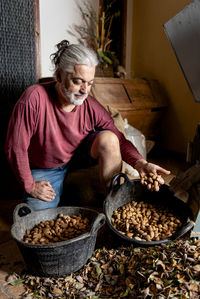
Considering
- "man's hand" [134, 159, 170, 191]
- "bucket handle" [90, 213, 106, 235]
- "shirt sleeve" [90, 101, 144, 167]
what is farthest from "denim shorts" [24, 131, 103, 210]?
"bucket handle" [90, 213, 106, 235]

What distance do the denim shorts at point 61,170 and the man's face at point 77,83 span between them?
332mm

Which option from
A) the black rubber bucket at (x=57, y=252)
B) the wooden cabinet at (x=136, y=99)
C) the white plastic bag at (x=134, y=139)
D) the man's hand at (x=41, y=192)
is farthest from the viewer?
the wooden cabinet at (x=136, y=99)

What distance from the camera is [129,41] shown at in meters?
3.88

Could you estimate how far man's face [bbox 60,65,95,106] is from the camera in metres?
1.65

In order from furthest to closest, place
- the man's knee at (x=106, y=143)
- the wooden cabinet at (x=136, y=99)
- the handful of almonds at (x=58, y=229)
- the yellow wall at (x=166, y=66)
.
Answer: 1. the yellow wall at (x=166, y=66)
2. the wooden cabinet at (x=136, y=99)
3. the man's knee at (x=106, y=143)
4. the handful of almonds at (x=58, y=229)

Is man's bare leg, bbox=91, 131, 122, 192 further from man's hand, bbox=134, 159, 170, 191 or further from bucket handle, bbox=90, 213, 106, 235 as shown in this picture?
bucket handle, bbox=90, 213, 106, 235

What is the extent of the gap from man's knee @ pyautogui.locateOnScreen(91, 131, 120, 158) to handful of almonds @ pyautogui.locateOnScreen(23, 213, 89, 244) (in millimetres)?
476

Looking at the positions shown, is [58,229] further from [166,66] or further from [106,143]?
[166,66]

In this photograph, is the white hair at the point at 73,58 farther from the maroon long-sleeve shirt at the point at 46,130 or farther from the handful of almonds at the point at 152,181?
the handful of almonds at the point at 152,181

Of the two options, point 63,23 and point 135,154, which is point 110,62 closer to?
point 63,23

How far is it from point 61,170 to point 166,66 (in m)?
2.17

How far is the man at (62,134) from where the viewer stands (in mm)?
1655

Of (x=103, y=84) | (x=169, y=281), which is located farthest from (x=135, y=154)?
(x=103, y=84)

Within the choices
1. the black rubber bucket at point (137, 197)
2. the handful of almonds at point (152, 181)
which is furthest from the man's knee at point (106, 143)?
the handful of almonds at point (152, 181)
